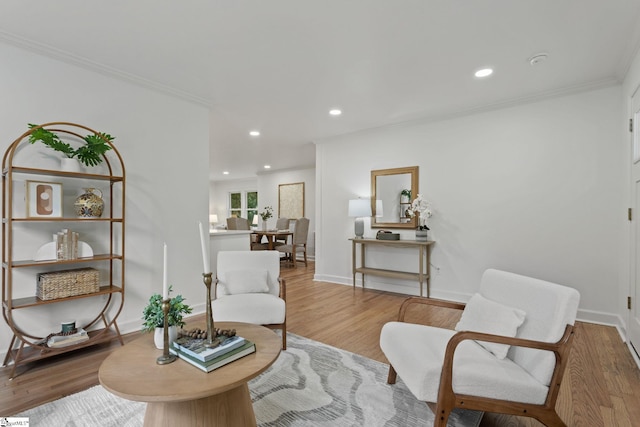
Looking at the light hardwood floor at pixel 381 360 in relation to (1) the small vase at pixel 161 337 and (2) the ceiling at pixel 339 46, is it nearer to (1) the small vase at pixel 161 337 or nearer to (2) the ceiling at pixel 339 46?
(1) the small vase at pixel 161 337

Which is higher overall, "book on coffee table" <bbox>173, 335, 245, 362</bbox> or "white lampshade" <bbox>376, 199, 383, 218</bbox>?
"white lampshade" <bbox>376, 199, 383, 218</bbox>

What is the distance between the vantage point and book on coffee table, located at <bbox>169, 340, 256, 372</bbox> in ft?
4.51

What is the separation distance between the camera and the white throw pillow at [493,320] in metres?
1.69

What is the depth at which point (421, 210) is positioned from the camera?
4.28 meters

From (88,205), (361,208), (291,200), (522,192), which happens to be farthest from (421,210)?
(291,200)

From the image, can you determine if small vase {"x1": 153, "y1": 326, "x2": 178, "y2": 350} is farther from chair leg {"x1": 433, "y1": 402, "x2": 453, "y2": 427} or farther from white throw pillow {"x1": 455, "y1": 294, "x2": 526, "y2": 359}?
white throw pillow {"x1": 455, "y1": 294, "x2": 526, "y2": 359}

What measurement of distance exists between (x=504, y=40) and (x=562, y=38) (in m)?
0.45

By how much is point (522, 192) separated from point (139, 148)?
14.1 ft

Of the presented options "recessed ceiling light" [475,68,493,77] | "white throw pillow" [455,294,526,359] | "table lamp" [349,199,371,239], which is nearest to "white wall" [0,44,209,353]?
"table lamp" [349,199,371,239]

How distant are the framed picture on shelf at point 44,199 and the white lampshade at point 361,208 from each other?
345 centimetres

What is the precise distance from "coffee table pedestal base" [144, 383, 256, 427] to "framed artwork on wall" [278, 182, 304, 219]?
7050mm

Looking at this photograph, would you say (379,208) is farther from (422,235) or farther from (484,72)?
(484,72)

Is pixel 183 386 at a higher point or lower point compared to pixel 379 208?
lower

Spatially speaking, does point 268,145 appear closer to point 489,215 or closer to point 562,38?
point 489,215
